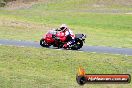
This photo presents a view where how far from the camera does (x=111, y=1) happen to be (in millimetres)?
85812

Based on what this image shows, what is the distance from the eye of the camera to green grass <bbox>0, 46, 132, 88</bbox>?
1830cm

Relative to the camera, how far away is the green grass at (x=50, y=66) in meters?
18.3

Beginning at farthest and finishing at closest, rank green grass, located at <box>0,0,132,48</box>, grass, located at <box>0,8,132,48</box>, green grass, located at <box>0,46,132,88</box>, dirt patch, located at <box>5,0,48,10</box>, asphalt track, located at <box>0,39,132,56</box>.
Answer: dirt patch, located at <box>5,0,48,10</box> → green grass, located at <box>0,0,132,48</box> → grass, located at <box>0,8,132,48</box> → asphalt track, located at <box>0,39,132,56</box> → green grass, located at <box>0,46,132,88</box>

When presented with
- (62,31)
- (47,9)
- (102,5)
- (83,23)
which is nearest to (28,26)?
(83,23)

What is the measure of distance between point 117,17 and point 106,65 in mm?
41558

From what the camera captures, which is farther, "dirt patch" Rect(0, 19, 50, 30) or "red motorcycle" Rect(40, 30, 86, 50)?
"dirt patch" Rect(0, 19, 50, 30)

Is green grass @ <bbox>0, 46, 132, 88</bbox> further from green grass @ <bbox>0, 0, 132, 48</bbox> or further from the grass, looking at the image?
the grass

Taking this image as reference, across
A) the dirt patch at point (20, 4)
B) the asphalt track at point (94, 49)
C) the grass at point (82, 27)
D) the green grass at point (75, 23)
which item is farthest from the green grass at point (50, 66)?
the dirt patch at point (20, 4)

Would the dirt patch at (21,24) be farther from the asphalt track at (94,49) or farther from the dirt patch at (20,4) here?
the dirt patch at (20,4)

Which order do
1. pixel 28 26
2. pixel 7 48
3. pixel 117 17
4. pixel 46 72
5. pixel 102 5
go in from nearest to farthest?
pixel 46 72, pixel 7 48, pixel 28 26, pixel 117 17, pixel 102 5

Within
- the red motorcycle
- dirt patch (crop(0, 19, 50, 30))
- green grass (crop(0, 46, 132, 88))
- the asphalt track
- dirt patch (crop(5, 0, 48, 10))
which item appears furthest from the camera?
dirt patch (crop(5, 0, 48, 10))

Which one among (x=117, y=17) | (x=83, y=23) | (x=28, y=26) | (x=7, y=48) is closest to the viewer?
(x=7, y=48)

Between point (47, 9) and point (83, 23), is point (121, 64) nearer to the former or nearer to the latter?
point (83, 23)

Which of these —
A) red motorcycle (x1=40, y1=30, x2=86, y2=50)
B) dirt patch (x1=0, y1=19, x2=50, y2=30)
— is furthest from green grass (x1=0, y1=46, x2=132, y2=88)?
dirt patch (x1=0, y1=19, x2=50, y2=30)
